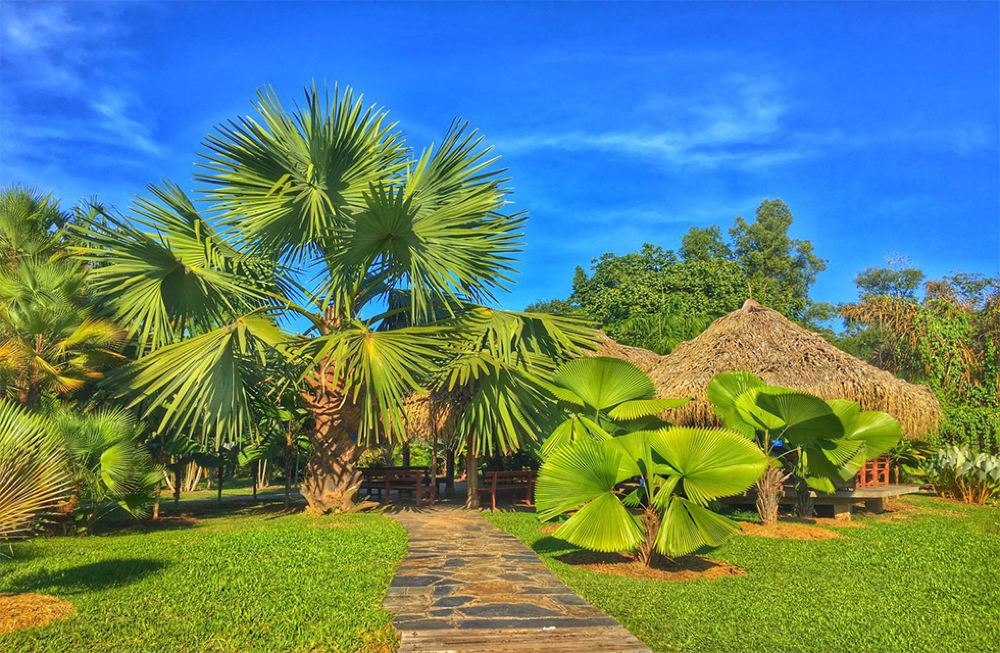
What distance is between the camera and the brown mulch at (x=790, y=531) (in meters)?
9.49

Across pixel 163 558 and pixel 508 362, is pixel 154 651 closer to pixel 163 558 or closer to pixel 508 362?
pixel 163 558

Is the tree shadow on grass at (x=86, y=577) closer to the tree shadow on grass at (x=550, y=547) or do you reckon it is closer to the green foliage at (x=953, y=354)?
the tree shadow on grass at (x=550, y=547)

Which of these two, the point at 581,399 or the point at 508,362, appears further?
the point at 508,362

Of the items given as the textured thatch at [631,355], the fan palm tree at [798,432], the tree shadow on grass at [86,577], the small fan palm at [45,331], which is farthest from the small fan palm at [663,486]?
the textured thatch at [631,355]

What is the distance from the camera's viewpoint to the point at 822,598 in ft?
19.5

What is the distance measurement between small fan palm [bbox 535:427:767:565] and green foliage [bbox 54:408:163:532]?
552 centimetres

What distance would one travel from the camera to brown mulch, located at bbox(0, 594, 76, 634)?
189 inches

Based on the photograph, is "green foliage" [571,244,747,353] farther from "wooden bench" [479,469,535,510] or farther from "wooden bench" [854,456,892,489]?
"wooden bench" [479,469,535,510]

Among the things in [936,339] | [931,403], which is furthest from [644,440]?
[936,339]

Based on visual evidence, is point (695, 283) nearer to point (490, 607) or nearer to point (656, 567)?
point (656, 567)

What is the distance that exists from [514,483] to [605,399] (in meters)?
5.81

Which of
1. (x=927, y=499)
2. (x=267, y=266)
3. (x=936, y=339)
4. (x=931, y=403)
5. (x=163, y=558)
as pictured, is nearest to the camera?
(x=163, y=558)

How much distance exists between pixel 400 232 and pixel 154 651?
639cm

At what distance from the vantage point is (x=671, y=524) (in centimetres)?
679
